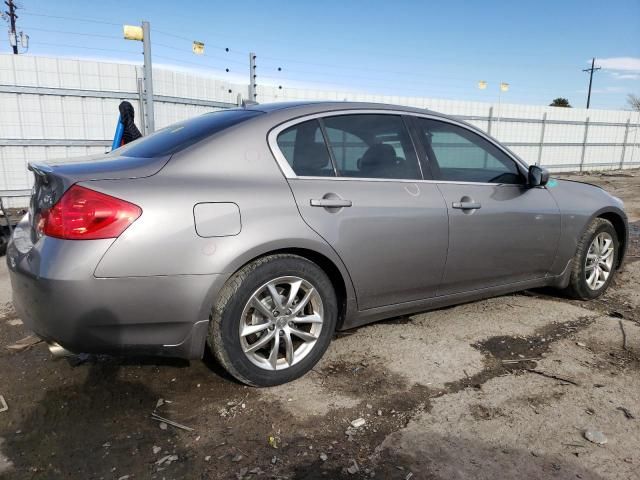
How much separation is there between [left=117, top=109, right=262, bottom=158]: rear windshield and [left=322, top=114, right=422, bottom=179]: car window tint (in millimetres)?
515

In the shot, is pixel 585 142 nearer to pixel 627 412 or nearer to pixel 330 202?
pixel 627 412

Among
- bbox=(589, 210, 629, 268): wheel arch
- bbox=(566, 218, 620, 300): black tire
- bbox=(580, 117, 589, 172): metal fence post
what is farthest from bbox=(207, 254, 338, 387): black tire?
bbox=(580, 117, 589, 172): metal fence post

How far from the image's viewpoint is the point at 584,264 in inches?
164

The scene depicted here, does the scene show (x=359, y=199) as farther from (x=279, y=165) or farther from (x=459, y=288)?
(x=459, y=288)

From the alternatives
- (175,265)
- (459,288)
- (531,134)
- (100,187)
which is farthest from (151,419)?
(531,134)

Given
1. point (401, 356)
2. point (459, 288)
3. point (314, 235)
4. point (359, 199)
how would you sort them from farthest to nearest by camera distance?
point (459, 288), point (401, 356), point (359, 199), point (314, 235)

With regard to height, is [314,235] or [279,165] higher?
[279,165]

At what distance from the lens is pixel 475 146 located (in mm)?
3705

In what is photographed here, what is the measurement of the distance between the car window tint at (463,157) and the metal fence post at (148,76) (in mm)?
6643

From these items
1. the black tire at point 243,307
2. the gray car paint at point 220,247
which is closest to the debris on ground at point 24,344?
the gray car paint at point 220,247

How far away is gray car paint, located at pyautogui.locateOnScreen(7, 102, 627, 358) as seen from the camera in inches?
90.0

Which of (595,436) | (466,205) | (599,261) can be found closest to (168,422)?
(595,436)

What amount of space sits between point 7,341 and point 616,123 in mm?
24736

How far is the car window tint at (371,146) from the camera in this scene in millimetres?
3031
